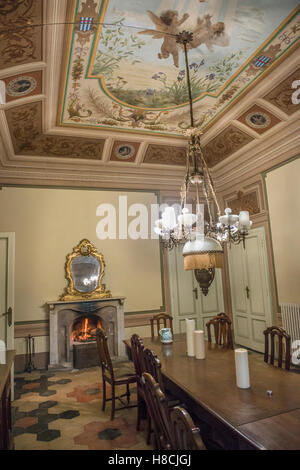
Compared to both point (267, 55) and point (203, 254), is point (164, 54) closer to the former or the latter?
point (267, 55)

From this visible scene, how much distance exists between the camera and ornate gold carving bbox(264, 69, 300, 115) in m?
4.30

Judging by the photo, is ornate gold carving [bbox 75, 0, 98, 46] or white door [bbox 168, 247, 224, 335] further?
white door [bbox 168, 247, 224, 335]

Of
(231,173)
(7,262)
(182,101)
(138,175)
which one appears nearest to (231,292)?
(231,173)

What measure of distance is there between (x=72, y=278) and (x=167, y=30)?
14.5 ft

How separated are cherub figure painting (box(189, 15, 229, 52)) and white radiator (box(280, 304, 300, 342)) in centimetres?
405

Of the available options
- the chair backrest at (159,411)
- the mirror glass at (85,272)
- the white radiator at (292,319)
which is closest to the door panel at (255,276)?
the white radiator at (292,319)

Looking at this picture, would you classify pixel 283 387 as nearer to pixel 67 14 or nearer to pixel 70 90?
pixel 67 14

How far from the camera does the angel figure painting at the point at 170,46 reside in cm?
317

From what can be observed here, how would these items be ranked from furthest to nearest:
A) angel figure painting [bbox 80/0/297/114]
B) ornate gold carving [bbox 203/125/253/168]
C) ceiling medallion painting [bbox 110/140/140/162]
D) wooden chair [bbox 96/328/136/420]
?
ceiling medallion painting [bbox 110/140/140/162] < ornate gold carving [bbox 203/125/253/168] < wooden chair [bbox 96/328/136/420] < angel figure painting [bbox 80/0/297/114]

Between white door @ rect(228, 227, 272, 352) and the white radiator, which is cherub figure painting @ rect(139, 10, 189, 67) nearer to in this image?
white door @ rect(228, 227, 272, 352)

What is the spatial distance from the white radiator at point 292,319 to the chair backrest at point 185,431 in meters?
4.19

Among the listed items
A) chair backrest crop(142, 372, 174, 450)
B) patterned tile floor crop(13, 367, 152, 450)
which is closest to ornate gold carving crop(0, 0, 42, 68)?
chair backrest crop(142, 372, 174, 450)

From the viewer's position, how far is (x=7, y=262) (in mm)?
4465

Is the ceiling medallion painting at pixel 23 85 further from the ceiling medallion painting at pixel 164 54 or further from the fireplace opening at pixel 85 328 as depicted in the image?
the fireplace opening at pixel 85 328
